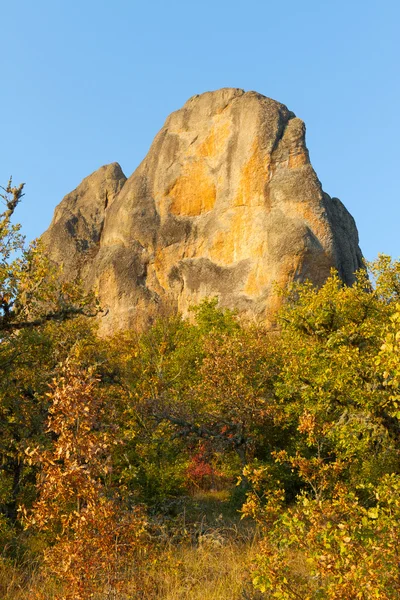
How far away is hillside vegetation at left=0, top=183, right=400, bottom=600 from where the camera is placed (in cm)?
631

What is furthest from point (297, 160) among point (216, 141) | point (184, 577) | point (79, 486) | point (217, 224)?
point (79, 486)

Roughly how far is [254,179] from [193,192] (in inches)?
357

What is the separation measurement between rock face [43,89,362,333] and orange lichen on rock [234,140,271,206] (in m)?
0.12

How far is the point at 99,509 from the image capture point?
6.30 metres

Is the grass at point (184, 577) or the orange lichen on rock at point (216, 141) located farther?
the orange lichen on rock at point (216, 141)

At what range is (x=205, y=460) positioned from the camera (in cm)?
2828

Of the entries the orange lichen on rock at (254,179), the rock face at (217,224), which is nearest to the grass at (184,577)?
the rock face at (217,224)

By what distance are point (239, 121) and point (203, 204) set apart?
1046cm

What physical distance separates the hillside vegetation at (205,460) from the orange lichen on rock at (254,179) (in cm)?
3720

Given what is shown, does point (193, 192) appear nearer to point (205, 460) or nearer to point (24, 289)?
point (205, 460)

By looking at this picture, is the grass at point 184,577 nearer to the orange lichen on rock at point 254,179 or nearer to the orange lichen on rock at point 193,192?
the orange lichen on rock at point 254,179

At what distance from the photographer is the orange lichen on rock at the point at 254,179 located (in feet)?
203

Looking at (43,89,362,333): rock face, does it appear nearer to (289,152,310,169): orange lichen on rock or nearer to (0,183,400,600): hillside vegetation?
(289,152,310,169): orange lichen on rock

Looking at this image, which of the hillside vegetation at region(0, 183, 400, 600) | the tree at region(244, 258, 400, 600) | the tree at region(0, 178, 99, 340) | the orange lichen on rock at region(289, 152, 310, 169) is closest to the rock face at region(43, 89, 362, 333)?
the orange lichen on rock at region(289, 152, 310, 169)
